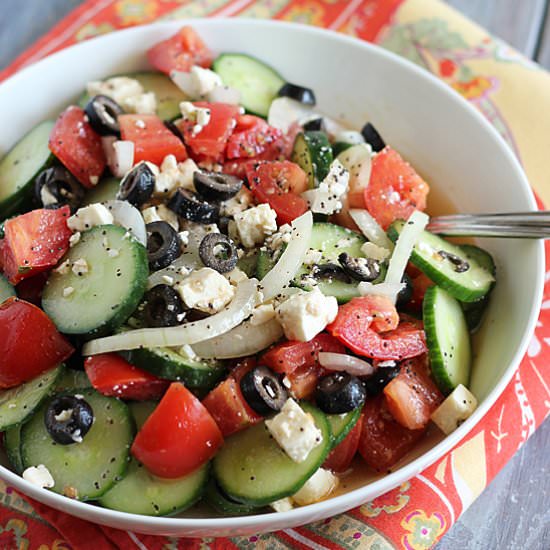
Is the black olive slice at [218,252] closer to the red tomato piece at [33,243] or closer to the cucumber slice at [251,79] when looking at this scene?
the red tomato piece at [33,243]

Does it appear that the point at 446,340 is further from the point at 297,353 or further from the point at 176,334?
the point at 176,334

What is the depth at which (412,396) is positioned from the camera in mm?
2746

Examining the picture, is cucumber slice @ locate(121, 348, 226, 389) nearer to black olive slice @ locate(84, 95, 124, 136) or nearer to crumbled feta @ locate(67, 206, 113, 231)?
crumbled feta @ locate(67, 206, 113, 231)

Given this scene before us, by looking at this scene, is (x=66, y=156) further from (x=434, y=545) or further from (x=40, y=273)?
(x=434, y=545)

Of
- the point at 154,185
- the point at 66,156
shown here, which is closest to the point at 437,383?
the point at 154,185

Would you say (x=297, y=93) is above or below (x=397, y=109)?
above

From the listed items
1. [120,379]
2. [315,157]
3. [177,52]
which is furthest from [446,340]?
[177,52]

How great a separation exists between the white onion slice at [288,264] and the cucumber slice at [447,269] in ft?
1.45

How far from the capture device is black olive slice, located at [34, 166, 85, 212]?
319cm

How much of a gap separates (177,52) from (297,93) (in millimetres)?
635

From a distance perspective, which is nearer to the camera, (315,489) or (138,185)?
(315,489)

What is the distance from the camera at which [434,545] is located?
2818 millimetres

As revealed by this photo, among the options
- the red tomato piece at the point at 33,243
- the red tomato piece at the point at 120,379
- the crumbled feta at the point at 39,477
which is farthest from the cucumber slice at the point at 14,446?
the red tomato piece at the point at 33,243

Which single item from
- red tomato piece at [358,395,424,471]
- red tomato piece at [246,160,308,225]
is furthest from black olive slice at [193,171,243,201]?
red tomato piece at [358,395,424,471]
